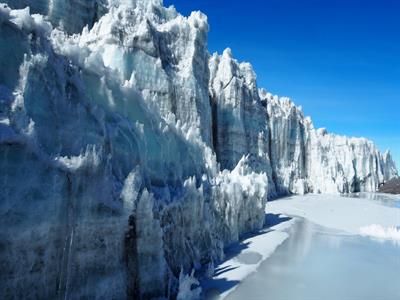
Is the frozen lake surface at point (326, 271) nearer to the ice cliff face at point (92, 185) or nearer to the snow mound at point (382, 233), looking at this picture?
the snow mound at point (382, 233)

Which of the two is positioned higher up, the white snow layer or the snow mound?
the white snow layer

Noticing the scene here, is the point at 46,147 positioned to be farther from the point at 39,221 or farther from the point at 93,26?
the point at 93,26

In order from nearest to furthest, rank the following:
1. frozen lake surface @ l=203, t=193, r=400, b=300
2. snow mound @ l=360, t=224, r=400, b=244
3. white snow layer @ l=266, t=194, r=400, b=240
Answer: frozen lake surface @ l=203, t=193, r=400, b=300 → snow mound @ l=360, t=224, r=400, b=244 → white snow layer @ l=266, t=194, r=400, b=240

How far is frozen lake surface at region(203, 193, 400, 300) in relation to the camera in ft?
47.4

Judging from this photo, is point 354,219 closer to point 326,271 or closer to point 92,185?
point 326,271

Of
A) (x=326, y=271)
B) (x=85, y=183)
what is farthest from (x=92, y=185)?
(x=326, y=271)

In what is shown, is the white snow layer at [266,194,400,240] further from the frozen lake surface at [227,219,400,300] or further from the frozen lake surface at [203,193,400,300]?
the frozen lake surface at [227,219,400,300]

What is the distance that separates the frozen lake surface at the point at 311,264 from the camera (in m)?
14.4

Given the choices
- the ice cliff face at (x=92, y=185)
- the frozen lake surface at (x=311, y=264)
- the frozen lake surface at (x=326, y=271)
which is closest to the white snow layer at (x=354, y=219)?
the frozen lake surface at (x=311, y=264)

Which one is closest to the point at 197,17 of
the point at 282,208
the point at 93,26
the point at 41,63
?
the point at 93,26

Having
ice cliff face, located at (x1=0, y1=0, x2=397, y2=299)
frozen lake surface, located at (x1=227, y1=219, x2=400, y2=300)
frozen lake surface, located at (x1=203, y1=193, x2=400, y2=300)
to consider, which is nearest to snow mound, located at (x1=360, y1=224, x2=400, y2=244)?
frozen lake surface, located at (x1=203, y1=193, x2=400, y2=300)

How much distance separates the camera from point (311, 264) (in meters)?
18.8

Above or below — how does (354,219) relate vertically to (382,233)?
above

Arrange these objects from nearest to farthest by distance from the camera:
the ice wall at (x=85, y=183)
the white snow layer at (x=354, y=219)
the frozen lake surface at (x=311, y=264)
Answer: the ice wall at (x=85, y=183), the frozen lake surface at (x=311, y=264), the white snow layer at (x=354, y=219)
